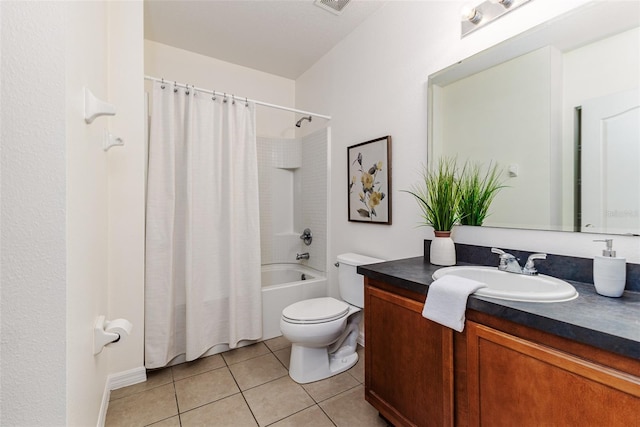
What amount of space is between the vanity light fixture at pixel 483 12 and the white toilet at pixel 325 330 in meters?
1.51

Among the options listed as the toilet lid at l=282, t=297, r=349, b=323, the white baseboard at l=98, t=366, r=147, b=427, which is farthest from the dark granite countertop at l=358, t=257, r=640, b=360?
the white baseboard at l=98, t=366, r=147, b=427

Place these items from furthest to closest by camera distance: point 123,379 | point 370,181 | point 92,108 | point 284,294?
point 284,294 → point 370,181 → point 123,379 → point 92,108

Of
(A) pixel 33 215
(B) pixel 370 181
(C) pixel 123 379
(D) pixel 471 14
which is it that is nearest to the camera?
(A) pixel 33 215

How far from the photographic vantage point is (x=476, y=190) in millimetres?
1496

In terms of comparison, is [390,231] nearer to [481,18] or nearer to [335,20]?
[481,18]

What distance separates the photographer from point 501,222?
4.59ft

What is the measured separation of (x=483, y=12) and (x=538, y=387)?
1690 millimetres

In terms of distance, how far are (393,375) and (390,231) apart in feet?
3.15

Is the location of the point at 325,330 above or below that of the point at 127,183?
below

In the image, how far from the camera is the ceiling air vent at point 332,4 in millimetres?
1993

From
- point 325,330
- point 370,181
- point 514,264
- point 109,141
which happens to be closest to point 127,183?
point 109,141

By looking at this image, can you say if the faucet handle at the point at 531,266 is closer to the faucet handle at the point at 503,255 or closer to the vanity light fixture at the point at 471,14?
the faucet handle at the point at 503,255

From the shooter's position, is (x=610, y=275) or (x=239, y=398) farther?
(x=239, y=398)

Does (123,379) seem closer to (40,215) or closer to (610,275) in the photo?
(40,215)
